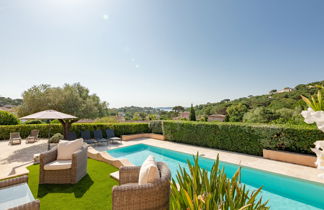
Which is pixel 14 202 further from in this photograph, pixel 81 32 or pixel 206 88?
pixel 206 88

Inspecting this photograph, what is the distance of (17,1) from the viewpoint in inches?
272

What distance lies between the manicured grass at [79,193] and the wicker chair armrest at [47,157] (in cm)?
69

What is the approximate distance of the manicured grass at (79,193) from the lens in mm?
3533

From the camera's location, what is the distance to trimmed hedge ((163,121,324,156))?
7496 mm

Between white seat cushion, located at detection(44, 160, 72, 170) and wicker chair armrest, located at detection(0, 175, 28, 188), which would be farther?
white seat cushion, located at detection(44, 160, 72, 170)

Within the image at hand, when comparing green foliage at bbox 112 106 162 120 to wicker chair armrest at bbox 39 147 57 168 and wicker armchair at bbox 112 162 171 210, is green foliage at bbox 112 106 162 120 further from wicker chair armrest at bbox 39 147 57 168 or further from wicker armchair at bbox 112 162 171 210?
wicker armchair at bbox 112 162 171 210

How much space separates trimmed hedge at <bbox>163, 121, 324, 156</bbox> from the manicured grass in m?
7.82

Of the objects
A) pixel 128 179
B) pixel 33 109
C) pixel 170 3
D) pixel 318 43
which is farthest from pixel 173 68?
pixel 33 109

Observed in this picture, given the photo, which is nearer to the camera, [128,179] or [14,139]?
[128,179]

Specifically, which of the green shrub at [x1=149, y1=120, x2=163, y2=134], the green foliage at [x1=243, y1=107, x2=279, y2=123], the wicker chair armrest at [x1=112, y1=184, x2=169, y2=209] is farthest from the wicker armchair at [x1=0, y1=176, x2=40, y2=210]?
the green foliage at [x1=243, y1=107, x2=279, y2=123]

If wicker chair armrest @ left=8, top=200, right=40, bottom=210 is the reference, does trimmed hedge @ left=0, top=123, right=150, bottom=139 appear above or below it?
above

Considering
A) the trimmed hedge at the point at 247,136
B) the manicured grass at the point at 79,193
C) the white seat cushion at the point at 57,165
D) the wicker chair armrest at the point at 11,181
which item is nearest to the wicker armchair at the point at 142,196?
the manicured grass at the point at 79,193

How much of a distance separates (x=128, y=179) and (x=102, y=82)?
51.7 feet

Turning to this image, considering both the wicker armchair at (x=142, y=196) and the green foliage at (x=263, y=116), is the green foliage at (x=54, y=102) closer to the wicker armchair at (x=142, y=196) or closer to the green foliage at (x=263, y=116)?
the wicker armchair at (x=142, y=196)
